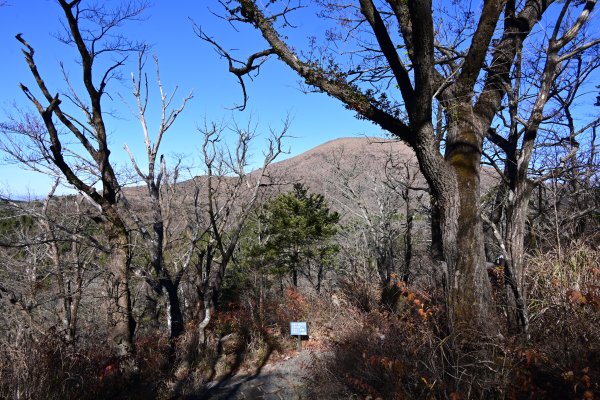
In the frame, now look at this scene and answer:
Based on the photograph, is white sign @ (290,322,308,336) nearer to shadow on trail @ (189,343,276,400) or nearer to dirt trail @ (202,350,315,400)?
dirt trail @ (202,350,315,400)

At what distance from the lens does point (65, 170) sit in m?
6.54

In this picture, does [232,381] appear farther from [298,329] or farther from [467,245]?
[467,245]

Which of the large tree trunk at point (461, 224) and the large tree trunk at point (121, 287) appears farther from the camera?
the large tree trunk at point (121, 287)

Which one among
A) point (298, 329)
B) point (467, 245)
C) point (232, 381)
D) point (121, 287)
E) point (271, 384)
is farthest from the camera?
point (298, 329)

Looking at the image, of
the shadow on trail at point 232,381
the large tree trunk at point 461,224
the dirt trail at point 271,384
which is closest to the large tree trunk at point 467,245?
the large tree trunk at point 461,224

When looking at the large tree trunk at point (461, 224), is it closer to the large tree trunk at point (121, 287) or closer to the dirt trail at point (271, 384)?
the dirt trail at point (271, 384)

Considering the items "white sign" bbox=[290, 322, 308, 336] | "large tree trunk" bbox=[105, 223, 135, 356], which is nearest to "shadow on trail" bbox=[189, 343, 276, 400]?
"white sign" bbox=[290, 322, 308, 336]

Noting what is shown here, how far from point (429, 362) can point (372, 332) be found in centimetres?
246

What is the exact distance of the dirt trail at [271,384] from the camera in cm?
629

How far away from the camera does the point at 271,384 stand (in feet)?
22.6

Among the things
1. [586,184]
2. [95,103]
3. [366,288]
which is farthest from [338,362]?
[586,184]

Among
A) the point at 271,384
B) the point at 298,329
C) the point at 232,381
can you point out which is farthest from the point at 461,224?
the point at 232,381

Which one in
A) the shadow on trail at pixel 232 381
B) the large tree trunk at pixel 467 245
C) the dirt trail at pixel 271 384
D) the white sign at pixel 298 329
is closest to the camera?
the large tree trunk at pixel 467 245

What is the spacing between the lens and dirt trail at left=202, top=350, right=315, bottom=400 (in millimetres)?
6287
